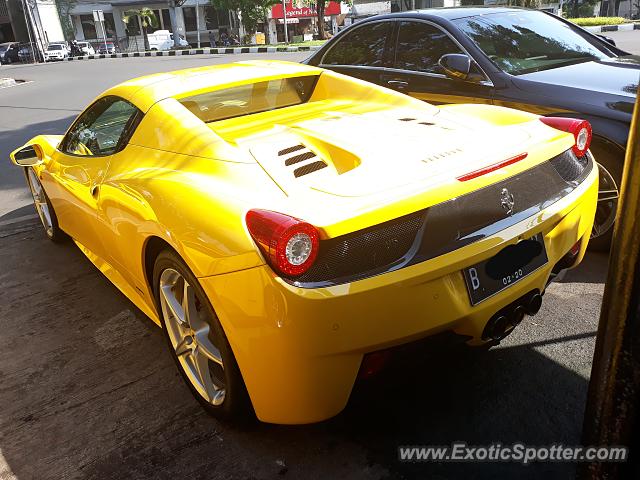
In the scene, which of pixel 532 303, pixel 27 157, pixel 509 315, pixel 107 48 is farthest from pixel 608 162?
pixel 107 48

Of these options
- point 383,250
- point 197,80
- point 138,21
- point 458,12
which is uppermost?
point 458,12

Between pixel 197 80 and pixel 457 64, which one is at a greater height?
pixel 197 80

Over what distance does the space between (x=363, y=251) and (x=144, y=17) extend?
2130 inches

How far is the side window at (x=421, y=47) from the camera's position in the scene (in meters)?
4.67

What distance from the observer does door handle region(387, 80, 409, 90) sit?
4855 millimetres

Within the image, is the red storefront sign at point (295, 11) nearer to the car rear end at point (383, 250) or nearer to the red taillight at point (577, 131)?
the red taillight at point (577, 131)

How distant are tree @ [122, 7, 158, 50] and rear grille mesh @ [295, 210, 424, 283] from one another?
51479 mm

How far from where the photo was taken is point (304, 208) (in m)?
1.94

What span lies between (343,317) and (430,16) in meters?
3.81

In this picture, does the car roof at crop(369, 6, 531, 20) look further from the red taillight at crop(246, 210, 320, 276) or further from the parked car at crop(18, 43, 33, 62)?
the parked car at crop(18, 43, 33, 62)

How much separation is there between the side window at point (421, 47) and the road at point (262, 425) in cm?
222

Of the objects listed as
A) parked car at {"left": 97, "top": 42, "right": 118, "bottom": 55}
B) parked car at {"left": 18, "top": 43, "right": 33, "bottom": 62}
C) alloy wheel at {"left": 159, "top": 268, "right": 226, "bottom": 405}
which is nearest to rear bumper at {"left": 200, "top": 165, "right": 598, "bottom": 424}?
alloy wheel at {"left": 159, "top": 268, "right": 226, "bottom": 405}

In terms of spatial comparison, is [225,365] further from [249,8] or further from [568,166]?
[249,8]

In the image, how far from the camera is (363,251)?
1.89m
